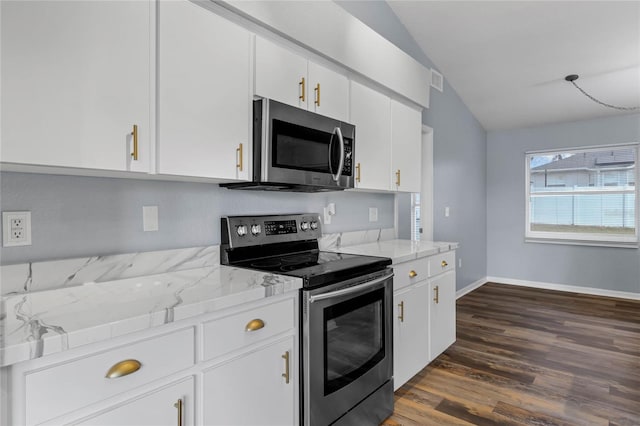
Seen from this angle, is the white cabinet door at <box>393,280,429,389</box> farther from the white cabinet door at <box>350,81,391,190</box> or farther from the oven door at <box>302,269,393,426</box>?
the white cabinet door at <box>350,81,391,190</box>

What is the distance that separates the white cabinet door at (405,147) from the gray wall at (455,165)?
623mm

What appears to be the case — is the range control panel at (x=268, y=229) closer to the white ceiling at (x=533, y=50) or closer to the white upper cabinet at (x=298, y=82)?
the white upper cabinet at (x=298, y=82)

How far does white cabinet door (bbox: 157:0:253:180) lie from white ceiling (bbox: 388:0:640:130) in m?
2.37

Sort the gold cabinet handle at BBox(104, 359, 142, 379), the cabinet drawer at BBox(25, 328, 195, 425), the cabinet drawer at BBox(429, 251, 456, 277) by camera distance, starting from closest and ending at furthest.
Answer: the cabinet drawer at BBox(25, 328, 195, 425) → the gold cabinet handle at BBox(104, 359, 142, 379) → the cabinet drawer at BBox(429, 251, 456, 277)

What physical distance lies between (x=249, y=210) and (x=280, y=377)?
3.10ft

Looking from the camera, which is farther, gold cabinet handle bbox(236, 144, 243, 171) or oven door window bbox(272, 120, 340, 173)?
oven door window bbox(272, 120, 340, 173)

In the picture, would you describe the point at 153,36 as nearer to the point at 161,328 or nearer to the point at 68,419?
the point at 161,328

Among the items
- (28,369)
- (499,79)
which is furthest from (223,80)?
(499,79)

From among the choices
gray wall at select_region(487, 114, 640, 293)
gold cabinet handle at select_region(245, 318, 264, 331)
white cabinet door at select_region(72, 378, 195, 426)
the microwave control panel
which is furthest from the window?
white cabinet door at select_region(72, 378, 195, 426)

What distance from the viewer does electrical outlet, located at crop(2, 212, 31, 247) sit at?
131 centimetres

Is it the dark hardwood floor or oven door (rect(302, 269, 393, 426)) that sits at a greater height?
oven door (rect(302, 269, 393, 426))

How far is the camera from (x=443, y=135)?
4.41 meters

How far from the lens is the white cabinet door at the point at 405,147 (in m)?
2.89

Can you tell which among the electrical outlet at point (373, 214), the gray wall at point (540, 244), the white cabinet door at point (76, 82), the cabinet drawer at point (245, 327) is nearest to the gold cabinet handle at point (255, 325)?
the cabinet drawer at point (245, 327)
